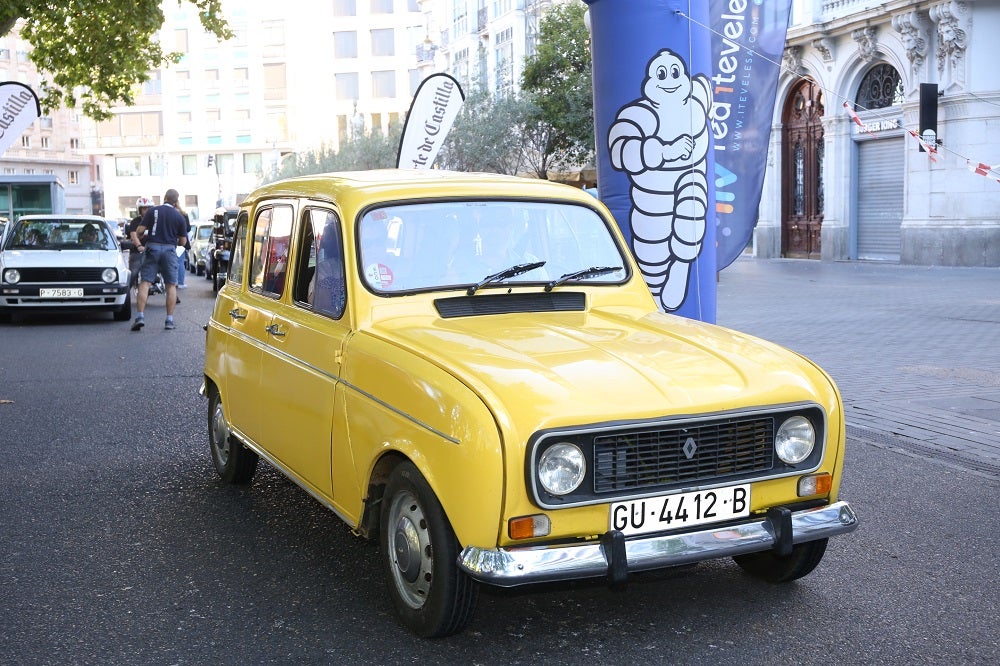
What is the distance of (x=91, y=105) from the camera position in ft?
85.7

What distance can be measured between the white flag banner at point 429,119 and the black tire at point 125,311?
631cm

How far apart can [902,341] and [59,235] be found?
12.3 metres

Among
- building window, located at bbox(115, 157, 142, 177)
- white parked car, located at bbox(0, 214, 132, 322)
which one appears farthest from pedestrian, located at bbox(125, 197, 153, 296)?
building window, located at bbox(115, 157, 142, 177)

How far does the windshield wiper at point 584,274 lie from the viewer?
198 inches

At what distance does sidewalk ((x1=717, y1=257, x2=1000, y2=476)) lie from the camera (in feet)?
25.3

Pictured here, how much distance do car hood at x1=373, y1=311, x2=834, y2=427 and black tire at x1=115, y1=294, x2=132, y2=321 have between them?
543 inches

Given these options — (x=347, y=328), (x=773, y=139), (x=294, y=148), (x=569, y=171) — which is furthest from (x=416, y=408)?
(x=294, y=148)

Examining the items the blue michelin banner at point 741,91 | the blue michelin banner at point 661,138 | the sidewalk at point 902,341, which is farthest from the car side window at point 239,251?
the blue michelin banner at point 741,91

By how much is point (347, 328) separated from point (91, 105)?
23.6 m

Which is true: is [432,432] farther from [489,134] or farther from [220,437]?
[489,134]

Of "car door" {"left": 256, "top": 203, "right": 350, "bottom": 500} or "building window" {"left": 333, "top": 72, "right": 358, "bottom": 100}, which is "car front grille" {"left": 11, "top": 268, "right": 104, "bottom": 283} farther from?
"building window" {"left": 333, "top": 72, "right": 358, "bottom": 100}

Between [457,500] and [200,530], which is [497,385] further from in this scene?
[200,530]

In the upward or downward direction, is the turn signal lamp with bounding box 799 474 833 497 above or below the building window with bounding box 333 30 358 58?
below

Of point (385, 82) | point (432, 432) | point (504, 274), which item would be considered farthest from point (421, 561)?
point (385, 82)
